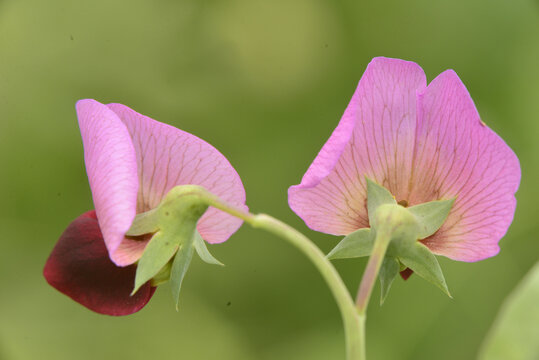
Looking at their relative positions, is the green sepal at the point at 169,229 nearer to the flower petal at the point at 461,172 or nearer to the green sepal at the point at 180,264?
the green sepal at the point at 180,264

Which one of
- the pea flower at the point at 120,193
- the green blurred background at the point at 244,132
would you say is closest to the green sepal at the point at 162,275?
the pea flower at the point at 120,193

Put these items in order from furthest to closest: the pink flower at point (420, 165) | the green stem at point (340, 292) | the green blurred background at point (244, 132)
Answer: the green blurred background at point (244, 132), the pink flower at point (420, 165), the green stem at point (340, 292)

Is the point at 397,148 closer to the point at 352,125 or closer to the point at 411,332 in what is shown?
the point at 352,125

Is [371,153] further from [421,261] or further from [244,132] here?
[244,132]

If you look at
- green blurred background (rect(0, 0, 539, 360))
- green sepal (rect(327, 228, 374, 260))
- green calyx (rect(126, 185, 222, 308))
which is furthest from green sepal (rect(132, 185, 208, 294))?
green blurred background (rect(0, 0, 539, 360))

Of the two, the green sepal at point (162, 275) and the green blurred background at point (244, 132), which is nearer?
the green sepal at point (162, 275)

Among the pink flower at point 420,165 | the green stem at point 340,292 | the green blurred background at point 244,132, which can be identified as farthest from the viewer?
the green blurred background at point 244,132
